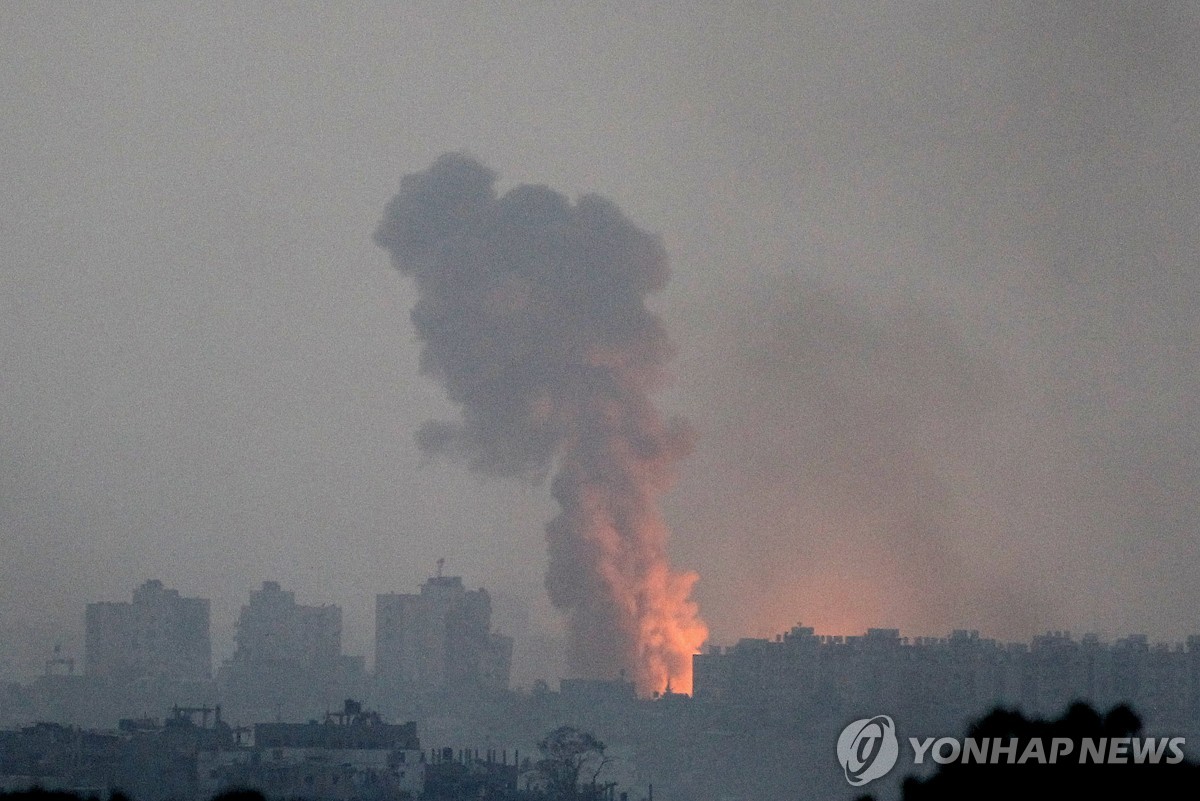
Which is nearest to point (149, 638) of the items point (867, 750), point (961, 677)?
point (961, 677)

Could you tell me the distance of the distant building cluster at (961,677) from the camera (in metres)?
126

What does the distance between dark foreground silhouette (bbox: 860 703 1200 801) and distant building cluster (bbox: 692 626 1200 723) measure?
79.1 m

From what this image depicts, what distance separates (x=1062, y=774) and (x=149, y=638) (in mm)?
142071

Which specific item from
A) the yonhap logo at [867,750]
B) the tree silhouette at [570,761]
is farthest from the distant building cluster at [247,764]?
the yonhap logo at [867,750]

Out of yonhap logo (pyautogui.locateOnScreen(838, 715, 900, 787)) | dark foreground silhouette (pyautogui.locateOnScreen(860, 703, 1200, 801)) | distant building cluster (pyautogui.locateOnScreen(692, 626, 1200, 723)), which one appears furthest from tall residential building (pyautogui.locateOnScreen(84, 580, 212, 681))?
dark foreground silhouette (pyautogui.locateOnScreen(860, 703, 1200, 801))

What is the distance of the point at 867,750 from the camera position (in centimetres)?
6750

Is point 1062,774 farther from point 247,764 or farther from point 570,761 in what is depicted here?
point 570,761

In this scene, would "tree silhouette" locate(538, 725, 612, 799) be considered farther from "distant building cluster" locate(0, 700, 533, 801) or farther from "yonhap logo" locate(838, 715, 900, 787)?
"yonhap logo" locate(838, 715, 900, 787)

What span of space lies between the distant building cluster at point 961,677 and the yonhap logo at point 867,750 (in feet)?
159

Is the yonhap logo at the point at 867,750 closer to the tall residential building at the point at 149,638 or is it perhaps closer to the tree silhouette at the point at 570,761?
the tree silhouette at the point at 570,761

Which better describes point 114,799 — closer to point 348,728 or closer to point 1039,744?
point 1039,744

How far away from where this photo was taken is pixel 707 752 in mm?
130875

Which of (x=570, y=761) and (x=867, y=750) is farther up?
(x=570, y=761)

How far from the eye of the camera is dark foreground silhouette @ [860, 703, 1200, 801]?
139 ft
